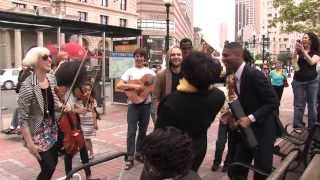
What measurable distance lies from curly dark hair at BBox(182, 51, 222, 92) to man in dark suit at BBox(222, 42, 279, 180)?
896mm

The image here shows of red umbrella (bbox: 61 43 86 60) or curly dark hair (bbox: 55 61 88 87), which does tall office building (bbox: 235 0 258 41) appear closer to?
red umbrella (bbox: 61 43 86 60)

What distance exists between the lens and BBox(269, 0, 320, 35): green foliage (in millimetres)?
19242

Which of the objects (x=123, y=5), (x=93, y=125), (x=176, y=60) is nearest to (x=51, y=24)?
(x=93, y=125)

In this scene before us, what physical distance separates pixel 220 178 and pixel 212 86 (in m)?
2.83

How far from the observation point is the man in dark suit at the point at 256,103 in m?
4.39

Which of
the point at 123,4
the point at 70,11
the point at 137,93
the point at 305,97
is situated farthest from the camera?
the point at 123,4

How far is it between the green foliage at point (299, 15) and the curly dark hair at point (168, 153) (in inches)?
678

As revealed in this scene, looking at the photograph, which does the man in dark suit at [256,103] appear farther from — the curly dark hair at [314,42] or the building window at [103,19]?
the building window at [103,19]

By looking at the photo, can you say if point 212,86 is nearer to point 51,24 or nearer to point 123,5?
point 51,24

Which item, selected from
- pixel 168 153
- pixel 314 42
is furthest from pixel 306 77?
pixel 168 153

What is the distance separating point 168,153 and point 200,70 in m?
1.12

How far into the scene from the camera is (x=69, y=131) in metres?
5.46

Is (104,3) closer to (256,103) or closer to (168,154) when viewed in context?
(256,103)

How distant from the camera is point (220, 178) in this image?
633 cm
